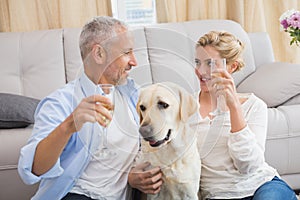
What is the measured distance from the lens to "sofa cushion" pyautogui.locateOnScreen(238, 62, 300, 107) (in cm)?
246

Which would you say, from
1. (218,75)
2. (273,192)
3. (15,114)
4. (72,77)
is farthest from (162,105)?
(72,77)

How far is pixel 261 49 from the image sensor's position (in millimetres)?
3025

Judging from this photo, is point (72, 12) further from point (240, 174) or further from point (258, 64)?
point (240, 174)

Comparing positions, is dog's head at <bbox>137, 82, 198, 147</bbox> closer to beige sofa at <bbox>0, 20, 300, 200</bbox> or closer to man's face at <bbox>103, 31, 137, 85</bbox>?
man's face at <bbox>103, 31, 137, 85</bbox>

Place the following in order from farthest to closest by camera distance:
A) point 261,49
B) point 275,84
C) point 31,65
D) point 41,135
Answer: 1. point 261,49
2. point 31,65
3. point 275,84
4. point 41,135

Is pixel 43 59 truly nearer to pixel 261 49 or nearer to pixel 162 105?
pixel 261 49

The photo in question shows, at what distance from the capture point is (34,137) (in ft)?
4.21

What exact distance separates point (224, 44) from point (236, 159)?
344 millimetres

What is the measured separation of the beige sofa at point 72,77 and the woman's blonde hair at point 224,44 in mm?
505

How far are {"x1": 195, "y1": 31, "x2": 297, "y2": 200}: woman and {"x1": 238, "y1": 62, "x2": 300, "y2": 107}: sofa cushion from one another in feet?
3.50

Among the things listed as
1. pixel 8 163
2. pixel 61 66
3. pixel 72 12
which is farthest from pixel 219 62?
pixel 72 12

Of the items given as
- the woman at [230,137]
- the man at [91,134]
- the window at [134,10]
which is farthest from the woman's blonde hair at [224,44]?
the window at [134,10]

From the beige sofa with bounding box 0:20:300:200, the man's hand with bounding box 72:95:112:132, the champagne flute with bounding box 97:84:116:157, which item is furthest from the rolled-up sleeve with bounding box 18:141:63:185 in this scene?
the beige sofa with bounding box 0:20:300:200

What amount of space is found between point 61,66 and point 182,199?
169cm
